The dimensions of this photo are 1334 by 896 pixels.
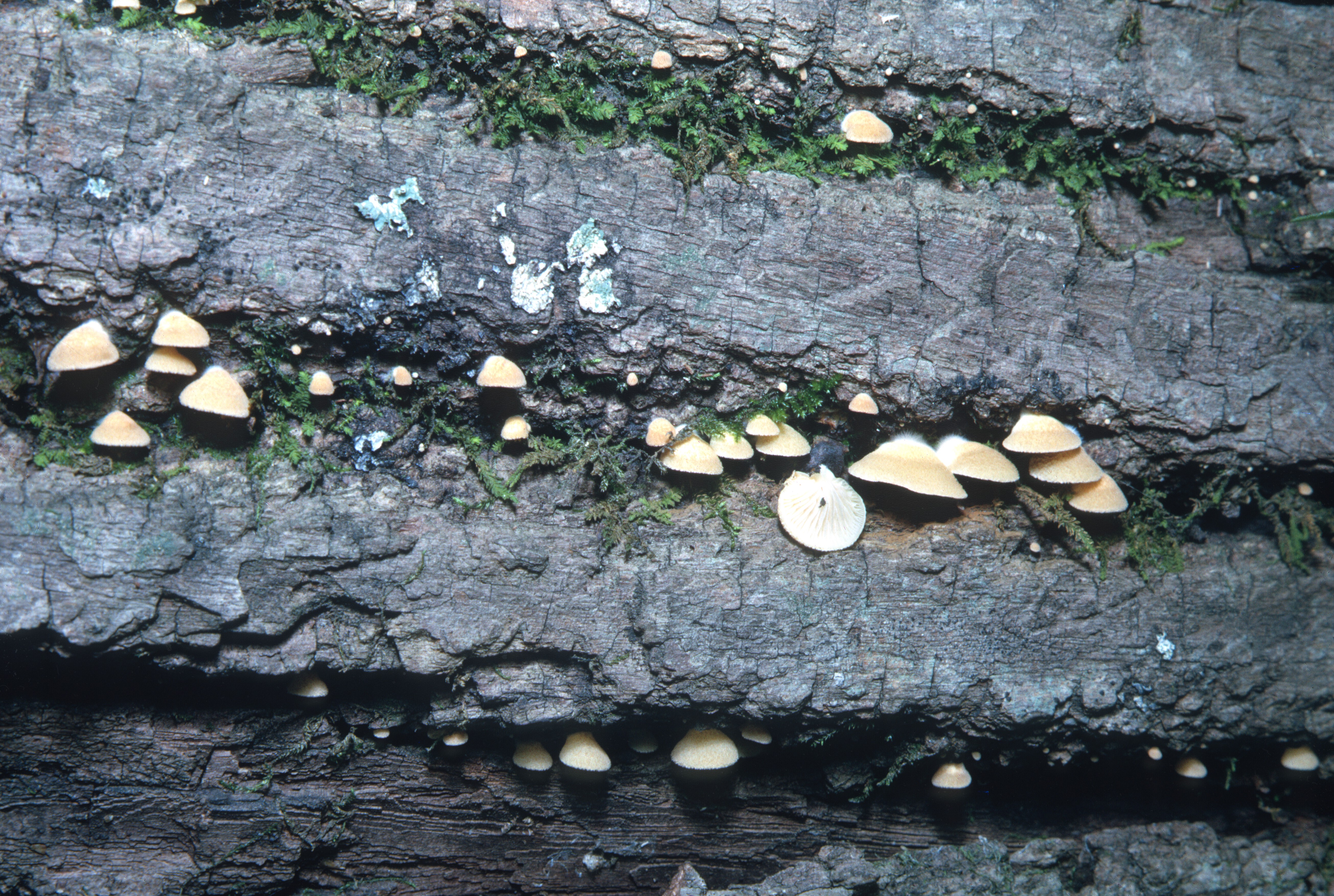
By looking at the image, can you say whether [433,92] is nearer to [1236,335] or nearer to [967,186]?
[967,186]

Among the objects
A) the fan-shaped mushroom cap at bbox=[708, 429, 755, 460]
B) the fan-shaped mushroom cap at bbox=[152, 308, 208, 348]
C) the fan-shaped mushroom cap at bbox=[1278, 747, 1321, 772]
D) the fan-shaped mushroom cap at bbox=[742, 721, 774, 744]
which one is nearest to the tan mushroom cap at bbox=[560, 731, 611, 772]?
the fan-shaped mushroom cap at bbox=[742, 721, 774, 744]

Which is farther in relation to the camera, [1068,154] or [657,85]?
[1068,154]

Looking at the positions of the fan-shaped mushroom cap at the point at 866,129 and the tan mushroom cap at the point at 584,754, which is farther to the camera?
the fan-shaped mushroom cap at the point at 866,129

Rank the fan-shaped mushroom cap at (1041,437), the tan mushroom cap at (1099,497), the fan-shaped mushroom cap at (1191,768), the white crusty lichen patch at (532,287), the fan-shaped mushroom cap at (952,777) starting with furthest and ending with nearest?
the fan-shaped mushroom cap at (1191,768) < the fan-shaped mushroom cap at (952,777) < the tan mushroom cap at (1099,497) < the fan-shaped mushroom cap at (1041,437) < the white crusty lichen patch at (532,287)

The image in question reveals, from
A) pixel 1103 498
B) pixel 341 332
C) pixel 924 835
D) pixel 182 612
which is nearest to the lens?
pixel 182 612

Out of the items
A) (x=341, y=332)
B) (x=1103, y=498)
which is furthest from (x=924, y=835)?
(x=341, y=332)

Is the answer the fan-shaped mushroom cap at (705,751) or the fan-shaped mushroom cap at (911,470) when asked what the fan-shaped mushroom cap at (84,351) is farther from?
A: the fan-shaped mushroom cap at (911,470)

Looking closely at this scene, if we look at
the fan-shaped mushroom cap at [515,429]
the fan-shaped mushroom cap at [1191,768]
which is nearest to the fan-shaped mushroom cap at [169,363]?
the fan-shaped mushroom cap at [515,429]
